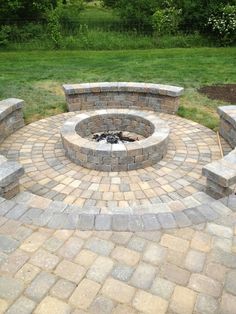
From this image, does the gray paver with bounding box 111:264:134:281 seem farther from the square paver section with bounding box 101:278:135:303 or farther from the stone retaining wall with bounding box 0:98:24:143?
the stone retaining wall with bounding box 0:98:24:143

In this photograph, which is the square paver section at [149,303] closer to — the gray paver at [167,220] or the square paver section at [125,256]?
the square paver section at [125,256]

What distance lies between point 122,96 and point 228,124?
3.17 meters

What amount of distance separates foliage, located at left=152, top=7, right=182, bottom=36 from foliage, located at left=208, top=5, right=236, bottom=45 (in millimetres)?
1861

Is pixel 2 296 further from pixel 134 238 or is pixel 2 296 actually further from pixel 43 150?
pixel 43 150

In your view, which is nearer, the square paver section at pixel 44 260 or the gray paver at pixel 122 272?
the gray paver at pixel 122 272

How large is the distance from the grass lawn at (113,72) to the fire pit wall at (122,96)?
452 millimetres

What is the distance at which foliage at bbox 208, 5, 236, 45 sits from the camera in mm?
17203

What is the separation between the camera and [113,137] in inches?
304

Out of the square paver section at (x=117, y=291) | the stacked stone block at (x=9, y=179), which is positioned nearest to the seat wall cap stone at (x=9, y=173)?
the stacked stone block at (x=9, y=179)

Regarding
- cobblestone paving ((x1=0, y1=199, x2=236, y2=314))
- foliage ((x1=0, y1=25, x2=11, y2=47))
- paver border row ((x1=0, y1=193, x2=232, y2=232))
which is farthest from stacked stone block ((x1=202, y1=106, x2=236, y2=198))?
foliage ((x1=0, y1=25, x2=11, y2=47))

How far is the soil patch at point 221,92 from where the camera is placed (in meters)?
9.77

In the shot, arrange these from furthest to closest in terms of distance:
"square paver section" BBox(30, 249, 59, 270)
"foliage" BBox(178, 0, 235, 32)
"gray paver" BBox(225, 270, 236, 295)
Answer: "foliage" BBox(178, 0, 235, 32) → "square paver section" BBox(30, 249, 59, 270) → "gray paver" BBox(225, 270, 236, 295)

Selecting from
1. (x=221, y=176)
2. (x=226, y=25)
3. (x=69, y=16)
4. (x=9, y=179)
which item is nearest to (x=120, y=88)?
(x=221, y=176)

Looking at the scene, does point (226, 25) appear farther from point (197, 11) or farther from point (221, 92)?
point (221, 92)
